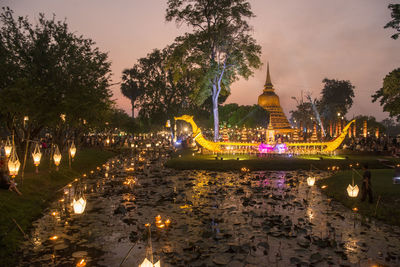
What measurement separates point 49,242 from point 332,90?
264ft

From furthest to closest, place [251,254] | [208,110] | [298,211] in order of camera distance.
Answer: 1. [208,110]
2. [298,211]
3. [251,254]

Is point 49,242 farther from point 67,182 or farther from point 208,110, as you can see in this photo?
point 208,110

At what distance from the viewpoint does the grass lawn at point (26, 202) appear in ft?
26.0

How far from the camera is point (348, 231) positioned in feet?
29.5

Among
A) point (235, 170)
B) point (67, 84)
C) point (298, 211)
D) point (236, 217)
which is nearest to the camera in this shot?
point (236, 217)

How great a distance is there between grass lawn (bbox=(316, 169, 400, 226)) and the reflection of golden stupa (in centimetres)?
4336

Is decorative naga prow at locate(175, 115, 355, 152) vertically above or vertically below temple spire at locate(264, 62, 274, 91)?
below

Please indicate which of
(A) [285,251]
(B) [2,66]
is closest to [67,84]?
(B) [2,66]

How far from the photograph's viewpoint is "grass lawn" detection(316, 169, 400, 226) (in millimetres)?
10359

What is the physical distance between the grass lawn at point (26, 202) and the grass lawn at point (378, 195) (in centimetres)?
1125

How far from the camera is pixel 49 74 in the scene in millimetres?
19719

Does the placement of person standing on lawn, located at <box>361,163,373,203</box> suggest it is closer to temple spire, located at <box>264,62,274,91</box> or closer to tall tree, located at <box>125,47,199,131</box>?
tall tree, located at <box>125,47,199,131</box>

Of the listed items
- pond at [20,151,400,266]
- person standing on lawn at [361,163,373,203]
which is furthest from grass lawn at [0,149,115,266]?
person standing on lawn at [361,163,373,203]

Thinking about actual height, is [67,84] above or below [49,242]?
above
